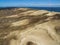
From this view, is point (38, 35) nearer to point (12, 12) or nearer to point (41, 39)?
point (41, 39)

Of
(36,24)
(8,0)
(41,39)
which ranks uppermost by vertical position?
(8,0)

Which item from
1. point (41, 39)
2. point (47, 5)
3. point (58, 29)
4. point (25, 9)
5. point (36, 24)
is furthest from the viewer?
point (25, 9)

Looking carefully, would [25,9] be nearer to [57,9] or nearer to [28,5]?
[28,5]

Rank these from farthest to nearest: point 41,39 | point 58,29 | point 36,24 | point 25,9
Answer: point 25,9 → point 36,24 → point 58,29 → point 41,39

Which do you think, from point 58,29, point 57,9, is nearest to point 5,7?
point 57,9

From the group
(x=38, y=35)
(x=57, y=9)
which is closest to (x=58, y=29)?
(x=38, y=35)

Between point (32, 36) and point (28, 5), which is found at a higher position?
point (28, 5)

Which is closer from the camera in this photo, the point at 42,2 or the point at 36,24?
the point at 36,24
